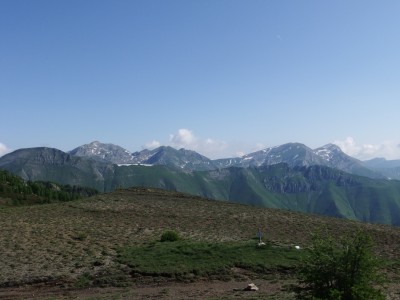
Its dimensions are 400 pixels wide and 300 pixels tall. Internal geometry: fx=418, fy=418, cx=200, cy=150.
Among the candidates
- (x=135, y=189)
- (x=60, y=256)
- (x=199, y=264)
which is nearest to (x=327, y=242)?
(x=199, y=264)

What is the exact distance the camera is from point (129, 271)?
101 ft

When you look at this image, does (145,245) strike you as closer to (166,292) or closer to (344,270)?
(166,292)

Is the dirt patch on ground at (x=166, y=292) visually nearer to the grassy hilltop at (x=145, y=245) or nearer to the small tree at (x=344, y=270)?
the grassy hilltop at (x=145, y=245)

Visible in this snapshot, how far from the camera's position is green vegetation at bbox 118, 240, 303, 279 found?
31.1 meters

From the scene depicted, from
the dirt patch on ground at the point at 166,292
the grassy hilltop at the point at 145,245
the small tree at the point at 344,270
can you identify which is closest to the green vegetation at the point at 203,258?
the grassy hilltop at the point at 145,245

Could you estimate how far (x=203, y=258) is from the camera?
110 feet

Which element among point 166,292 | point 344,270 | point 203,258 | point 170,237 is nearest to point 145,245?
point 170,237

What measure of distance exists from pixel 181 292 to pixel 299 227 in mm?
28046

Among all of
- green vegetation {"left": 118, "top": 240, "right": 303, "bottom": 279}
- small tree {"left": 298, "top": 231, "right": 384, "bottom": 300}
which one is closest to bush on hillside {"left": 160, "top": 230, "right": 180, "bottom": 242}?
green vegetation {"left": 118, "top": 240, "right": 303, "bottom": 279}

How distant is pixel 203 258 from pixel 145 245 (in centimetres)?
705

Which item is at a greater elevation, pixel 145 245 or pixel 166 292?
pixel 145 245

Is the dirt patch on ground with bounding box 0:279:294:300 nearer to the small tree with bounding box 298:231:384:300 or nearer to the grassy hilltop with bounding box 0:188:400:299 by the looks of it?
the grassy hilltop with bounding box 0:188:400:299

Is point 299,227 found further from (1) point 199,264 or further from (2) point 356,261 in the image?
(2) point 356,261

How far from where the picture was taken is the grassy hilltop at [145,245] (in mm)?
30109
